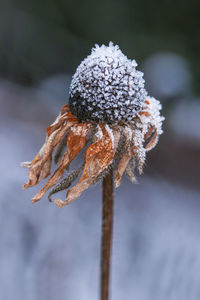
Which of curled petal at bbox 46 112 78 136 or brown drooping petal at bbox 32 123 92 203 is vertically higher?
curled petal at bbox 46 112 78 136

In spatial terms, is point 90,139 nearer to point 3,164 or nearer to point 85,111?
point 85,111

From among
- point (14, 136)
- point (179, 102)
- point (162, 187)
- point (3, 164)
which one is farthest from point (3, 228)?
point (179, 102)

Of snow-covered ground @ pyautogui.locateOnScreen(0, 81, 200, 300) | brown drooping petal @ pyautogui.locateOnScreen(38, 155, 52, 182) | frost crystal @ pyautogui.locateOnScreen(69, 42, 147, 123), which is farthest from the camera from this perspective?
snow-covered ground @ pyautogui.locateOnScreen(0, 81, 200, 300)

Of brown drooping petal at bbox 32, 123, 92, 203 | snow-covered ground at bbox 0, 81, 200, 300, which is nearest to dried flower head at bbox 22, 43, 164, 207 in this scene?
brown drooping petal at bbox 32, 123, 92, 203

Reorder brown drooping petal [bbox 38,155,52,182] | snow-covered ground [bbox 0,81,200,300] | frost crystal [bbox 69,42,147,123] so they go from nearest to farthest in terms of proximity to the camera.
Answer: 1. frost crystal [bbox 69,42,147,123]
2. brown drooping petal [bbox 38,155,52,182]
3. snow-covered ground [bbox 0,81,200,300]

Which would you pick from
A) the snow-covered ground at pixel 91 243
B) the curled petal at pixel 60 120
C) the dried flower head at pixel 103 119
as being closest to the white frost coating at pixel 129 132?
the dried flower head at pixel 103 119

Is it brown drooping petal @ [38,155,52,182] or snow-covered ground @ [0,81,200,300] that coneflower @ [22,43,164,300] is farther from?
snow-covered ground @ [0,81,200,300]

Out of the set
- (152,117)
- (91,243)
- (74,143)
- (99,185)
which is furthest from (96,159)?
(99,185)

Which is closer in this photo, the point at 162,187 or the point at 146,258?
the point at 146,258
